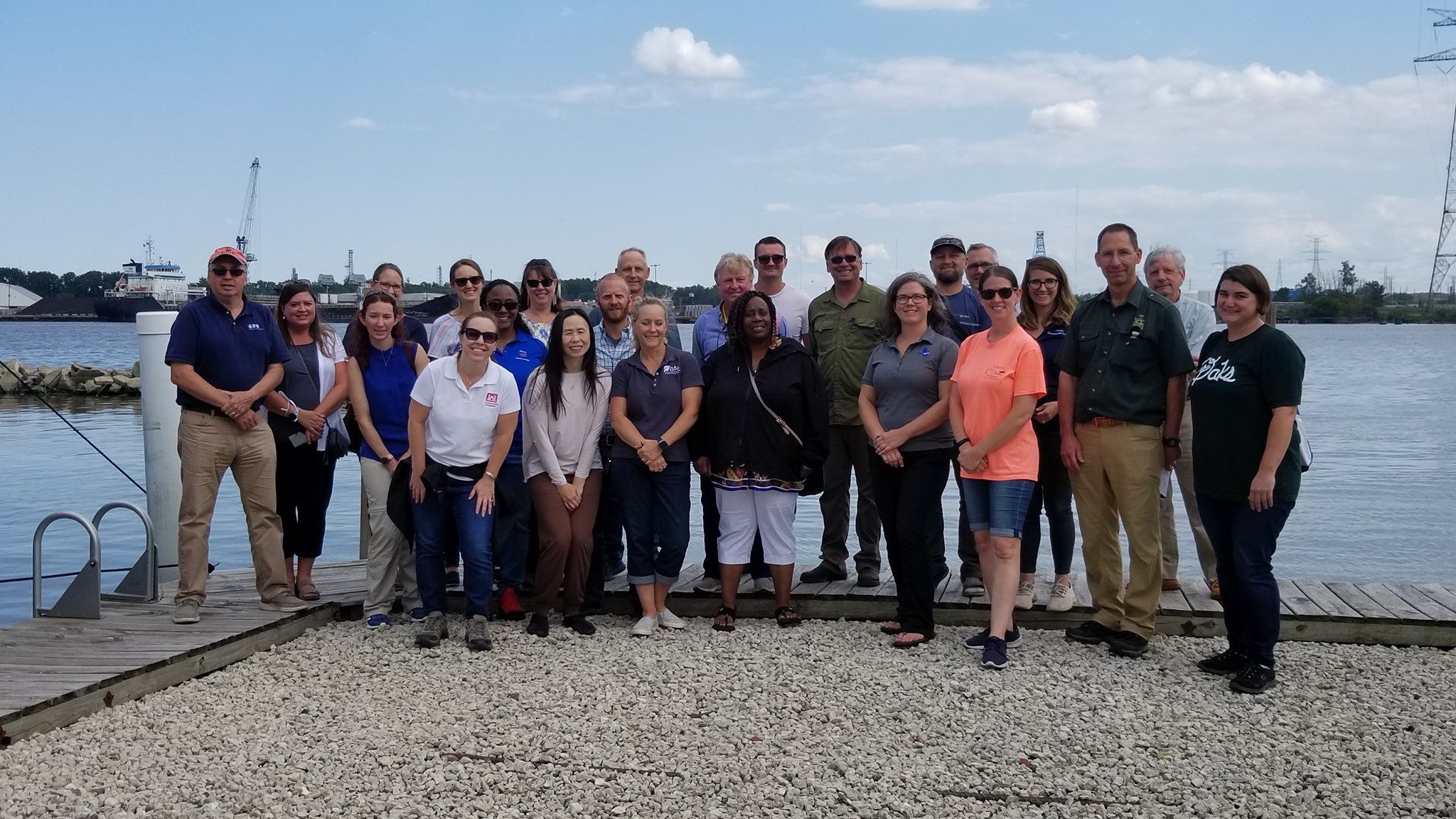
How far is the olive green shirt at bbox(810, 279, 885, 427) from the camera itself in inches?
269

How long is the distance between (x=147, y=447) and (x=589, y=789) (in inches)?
185

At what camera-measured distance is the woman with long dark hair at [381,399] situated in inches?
256

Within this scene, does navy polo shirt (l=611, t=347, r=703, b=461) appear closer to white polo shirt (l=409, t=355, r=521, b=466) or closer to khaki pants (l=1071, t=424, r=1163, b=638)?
white polo shirt (l=409, t=355, r=521, b=466)

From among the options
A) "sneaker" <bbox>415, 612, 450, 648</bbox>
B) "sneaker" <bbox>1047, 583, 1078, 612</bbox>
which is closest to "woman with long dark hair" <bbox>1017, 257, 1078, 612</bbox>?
"sneaker" <bbox>1047, 583, 1078, 612</bbox>

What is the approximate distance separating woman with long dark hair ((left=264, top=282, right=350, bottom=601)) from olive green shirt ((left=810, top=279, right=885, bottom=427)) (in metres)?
2.83

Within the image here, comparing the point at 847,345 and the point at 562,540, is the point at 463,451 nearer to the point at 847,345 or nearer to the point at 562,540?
the point at 562,540

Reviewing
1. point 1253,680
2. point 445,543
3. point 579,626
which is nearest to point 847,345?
point 579,626

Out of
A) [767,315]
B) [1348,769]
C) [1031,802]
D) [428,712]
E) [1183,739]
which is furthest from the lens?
[767,315]

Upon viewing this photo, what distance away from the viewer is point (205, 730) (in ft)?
16.2

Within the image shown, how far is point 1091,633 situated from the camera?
631 cm

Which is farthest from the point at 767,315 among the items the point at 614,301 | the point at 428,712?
the point at 428,712

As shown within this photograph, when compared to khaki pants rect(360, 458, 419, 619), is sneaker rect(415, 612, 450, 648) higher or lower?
lower

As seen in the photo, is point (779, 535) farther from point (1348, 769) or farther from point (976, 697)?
point (1348, 769)

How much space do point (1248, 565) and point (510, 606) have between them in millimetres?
4042
